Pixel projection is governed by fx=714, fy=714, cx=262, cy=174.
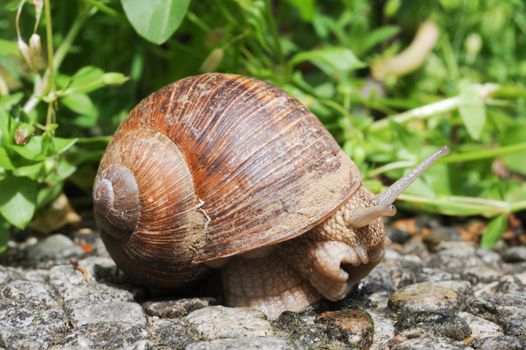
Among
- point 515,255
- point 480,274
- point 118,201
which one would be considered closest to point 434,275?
point 480,274

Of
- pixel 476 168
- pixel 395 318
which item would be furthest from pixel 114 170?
pixel 476 168

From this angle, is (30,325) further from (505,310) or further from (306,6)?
(306,6)

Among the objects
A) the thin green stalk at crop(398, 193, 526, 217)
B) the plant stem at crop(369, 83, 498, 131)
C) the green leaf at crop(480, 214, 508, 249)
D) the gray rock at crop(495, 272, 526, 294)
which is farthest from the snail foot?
the plant stem at crop(369, 83, 498, 131)

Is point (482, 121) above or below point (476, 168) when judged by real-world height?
above

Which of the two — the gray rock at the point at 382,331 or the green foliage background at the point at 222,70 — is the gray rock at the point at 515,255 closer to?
the green foliage background at the point at 222,70

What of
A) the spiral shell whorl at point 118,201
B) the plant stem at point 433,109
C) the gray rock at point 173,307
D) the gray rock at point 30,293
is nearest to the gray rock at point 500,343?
the gray rock at point 173,307

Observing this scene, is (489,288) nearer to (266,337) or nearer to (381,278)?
(381,278)

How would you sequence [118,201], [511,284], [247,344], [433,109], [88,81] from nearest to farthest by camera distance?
[247,344] < [118,201] < [511,284] < [88,81] < [433,109]

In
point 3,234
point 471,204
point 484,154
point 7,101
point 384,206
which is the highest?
point 7,101
